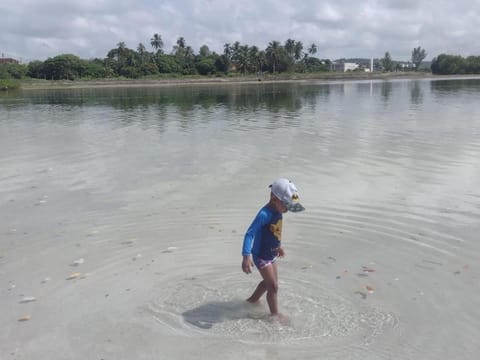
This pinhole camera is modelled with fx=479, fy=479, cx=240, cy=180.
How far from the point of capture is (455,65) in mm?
168375

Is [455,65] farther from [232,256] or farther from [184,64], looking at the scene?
[232,256]

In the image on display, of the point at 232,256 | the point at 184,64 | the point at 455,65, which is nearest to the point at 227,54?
the point at 184,64

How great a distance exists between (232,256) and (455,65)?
183 m

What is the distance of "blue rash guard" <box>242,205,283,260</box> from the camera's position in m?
5.19

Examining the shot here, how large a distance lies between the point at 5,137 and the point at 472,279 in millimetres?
21162

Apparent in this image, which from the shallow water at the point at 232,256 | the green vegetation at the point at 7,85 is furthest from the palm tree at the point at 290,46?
the shallow water at the point at 232,256

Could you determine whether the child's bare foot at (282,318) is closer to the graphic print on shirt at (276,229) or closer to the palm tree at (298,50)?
the graphic print on shirt at (276,229)

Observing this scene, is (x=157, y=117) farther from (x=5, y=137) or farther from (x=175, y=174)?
(x=175, y=174)

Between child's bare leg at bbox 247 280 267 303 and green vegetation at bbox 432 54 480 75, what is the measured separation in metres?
181

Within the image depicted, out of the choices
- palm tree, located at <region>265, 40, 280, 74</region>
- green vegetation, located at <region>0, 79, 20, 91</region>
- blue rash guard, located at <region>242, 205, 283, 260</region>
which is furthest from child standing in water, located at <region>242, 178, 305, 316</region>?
palm tree, located at <region>265, 40, 280, 74</region>

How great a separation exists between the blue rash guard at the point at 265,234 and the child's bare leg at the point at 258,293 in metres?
0.49

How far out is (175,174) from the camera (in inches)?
524

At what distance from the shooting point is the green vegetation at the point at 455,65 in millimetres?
164375

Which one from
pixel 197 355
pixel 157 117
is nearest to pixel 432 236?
pixel 197 355
